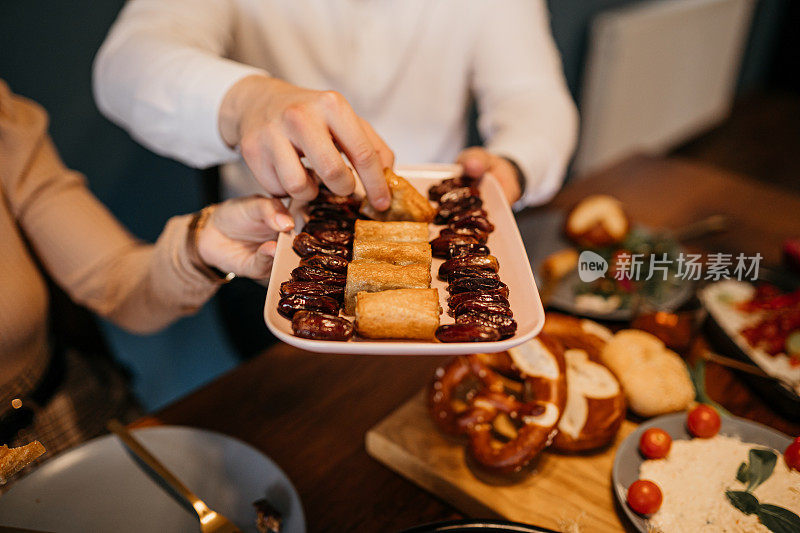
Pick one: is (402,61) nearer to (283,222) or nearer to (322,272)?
(283,222)

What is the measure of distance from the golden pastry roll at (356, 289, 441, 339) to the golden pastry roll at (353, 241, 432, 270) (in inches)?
5.1

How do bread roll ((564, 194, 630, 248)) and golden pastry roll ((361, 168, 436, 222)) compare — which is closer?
golden pastry roll ((361, 168, 436, 222))

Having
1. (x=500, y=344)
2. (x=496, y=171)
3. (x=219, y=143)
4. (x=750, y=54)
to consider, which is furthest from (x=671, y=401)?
(x=750, y=54)

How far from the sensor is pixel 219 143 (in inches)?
44.1

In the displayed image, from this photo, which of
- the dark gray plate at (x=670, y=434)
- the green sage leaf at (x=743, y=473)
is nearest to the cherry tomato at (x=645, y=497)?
the dark gray plate at (x=670, y=434)

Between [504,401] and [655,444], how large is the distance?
9.6 inches

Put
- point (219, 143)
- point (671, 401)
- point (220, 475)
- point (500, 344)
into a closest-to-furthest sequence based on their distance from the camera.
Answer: point (500, 344)
point (220, 475)
point (671, 401)
point (219, 143)

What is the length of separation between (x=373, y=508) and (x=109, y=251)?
884mm

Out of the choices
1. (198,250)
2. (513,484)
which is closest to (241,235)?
(198,250)

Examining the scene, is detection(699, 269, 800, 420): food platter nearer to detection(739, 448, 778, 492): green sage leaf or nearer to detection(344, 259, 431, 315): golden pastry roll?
detection(739, 448, 778, 492): green sage leaf

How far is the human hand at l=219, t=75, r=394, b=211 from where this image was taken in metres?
0.86

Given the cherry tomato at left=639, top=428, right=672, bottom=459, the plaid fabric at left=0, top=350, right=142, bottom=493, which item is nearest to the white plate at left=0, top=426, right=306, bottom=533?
the plaid fabric at left=0, top=350, right=142, bottom=493

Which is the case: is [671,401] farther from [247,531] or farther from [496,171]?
[247,531]

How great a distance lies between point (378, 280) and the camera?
85cm
